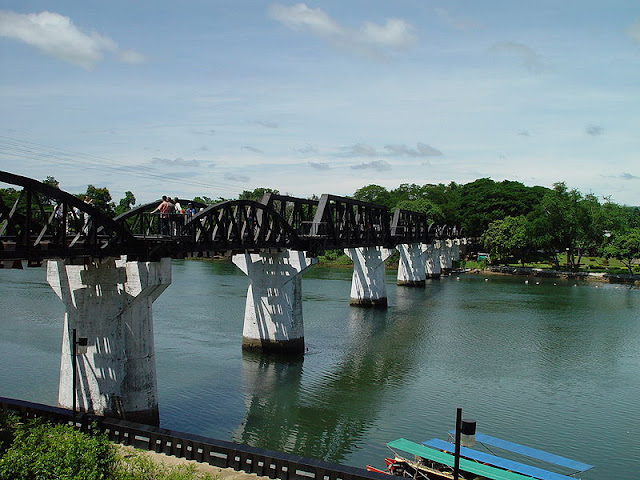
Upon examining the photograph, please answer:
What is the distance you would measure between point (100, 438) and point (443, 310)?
188 feet

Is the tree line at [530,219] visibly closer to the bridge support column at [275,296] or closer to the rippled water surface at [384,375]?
the rippled water surface at [384,375]

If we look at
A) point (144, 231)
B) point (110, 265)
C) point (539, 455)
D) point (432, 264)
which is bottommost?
point (539, 455)

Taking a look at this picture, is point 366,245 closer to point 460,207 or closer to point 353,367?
point 353,367

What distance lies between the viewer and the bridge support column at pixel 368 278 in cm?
7262

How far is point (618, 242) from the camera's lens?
108 m

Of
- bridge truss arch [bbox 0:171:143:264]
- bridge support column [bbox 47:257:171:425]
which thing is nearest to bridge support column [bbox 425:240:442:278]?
bridge support column [bbox 47:257:171:425]

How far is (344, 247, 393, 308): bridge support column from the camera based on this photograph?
72.6 metres

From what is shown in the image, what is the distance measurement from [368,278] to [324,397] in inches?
1490

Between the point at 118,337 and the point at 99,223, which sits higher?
the point at 99,223

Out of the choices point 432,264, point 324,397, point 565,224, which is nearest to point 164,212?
point 324,397

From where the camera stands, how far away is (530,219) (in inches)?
4850

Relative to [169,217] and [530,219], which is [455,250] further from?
[169,217]

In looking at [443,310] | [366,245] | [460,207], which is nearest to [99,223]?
[366,245]

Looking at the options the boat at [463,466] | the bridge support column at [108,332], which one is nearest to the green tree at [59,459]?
the boat at [463,466]
